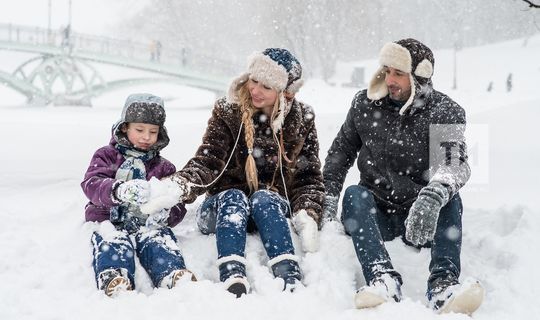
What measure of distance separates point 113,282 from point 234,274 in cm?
61

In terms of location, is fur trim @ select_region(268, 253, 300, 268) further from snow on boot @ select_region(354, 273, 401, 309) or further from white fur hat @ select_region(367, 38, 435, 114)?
white fur hat @ select_region(367, 38, 435, 114)

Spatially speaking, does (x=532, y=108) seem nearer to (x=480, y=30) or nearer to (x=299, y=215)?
(x=299, y=215)

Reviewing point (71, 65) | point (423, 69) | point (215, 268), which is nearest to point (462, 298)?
point (215, 268)

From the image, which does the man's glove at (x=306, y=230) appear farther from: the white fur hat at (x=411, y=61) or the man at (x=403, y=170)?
the white fur hat at (x=411, y=61)

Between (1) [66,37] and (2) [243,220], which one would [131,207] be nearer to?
(2) [243,220]

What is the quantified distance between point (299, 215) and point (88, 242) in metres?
1.34

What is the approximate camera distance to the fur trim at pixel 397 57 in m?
3.29

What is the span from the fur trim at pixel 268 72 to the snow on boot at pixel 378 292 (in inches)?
53.5

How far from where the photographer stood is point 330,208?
3555mm

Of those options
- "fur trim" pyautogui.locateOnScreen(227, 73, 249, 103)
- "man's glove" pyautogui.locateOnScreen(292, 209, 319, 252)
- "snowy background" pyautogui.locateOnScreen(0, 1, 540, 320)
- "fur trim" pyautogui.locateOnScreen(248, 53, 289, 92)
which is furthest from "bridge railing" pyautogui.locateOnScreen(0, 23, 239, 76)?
"man's glove" pyautogui.locateOnScreen(292, 209, 319, 252)

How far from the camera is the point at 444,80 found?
35219mm

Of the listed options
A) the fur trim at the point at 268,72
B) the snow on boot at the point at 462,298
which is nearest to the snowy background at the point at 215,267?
the snow on boot at the point at 462,298

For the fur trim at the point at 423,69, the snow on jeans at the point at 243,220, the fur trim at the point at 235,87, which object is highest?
the fur trim at the point at 423,69

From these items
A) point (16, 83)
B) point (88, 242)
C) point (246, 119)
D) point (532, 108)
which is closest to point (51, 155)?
point (88, 242)
